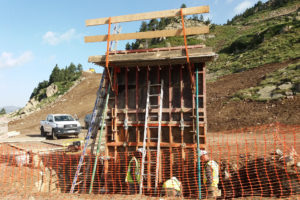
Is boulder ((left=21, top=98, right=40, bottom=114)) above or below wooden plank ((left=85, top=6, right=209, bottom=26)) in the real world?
below

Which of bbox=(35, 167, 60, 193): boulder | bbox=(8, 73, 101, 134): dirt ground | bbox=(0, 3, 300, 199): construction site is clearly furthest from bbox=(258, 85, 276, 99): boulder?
bbox=(8, 73, 101, 134): dirt ground

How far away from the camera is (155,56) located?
744cm

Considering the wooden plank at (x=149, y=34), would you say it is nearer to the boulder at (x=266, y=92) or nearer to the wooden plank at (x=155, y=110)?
the wooden plank at (x=155, y=110)

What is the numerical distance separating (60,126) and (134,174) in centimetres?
1190

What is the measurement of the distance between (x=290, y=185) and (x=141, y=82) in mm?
5532

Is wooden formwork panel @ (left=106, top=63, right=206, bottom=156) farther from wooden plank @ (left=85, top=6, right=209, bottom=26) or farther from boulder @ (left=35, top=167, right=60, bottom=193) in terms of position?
boulder @ (left=35, top=167, right=60, bottom=193)

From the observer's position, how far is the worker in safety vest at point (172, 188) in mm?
7043

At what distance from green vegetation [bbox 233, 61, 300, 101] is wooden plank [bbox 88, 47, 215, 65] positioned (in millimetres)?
14781

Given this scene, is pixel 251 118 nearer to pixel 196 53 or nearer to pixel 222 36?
pixel 196 53

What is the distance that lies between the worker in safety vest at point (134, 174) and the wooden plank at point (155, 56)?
308 centimetres

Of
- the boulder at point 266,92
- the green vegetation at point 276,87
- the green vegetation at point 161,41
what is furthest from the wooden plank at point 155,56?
the green vegetation at point 161,41

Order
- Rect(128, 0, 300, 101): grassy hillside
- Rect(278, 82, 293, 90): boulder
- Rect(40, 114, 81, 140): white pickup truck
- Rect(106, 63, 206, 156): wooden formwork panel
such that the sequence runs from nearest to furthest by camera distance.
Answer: Rect(106, 63, 206, 156): wooden formwork panel, Rect(40, 114, 81, 140): white pickup truck, Rect(278, 82, 293, 90): boulder, Rect(128, 0, 300, 101): grassy hillside

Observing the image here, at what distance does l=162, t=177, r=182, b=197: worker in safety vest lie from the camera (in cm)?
704

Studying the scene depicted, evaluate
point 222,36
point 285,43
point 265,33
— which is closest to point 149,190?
point 285,43
